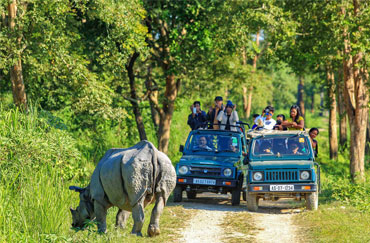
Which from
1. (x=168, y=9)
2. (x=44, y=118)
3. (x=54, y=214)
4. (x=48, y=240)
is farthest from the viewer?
(x=168, y=9)

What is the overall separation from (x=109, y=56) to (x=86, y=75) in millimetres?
1260

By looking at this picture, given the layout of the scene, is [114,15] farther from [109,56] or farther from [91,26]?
[91,26]

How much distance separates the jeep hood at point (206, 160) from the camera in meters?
14.2

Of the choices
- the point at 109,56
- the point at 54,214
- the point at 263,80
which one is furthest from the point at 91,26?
the point at 263,80

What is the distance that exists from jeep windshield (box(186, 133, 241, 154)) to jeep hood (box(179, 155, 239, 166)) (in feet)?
1.29

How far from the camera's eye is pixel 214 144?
15.2m

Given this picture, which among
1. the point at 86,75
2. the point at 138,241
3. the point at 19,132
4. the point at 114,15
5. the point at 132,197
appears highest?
the point at 114,15

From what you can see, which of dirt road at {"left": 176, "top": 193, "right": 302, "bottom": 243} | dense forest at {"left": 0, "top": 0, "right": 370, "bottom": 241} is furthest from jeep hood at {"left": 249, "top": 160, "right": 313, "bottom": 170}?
dense forest at {"left": 0, "top": 0, "right": 370, "bottom": 241}

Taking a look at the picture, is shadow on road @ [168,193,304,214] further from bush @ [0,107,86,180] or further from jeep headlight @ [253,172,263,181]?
bush @ [0,107,86,180]

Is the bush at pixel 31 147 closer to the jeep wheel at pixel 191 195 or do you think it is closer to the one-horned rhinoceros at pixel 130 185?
the one-horned rhinoceros at pixel 130 185

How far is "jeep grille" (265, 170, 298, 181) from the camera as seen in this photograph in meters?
13.1

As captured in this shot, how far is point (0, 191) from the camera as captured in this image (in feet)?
28.6

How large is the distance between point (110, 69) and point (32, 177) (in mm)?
7930

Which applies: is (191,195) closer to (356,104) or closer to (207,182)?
(207,182)
